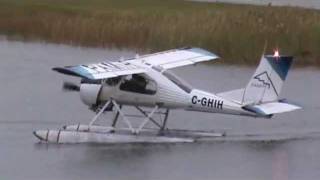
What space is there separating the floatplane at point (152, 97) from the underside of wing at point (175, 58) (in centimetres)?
20

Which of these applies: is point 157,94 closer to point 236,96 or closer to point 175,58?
point 236,96

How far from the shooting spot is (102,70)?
2122cm

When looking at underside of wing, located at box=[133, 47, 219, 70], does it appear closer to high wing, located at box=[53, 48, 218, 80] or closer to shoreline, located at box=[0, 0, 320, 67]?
high wing, located at box=[53, 48, 218, 80]

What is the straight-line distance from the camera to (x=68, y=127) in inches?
871

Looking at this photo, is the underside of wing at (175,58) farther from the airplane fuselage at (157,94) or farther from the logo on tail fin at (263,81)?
the logo on tail fin at (263,81)

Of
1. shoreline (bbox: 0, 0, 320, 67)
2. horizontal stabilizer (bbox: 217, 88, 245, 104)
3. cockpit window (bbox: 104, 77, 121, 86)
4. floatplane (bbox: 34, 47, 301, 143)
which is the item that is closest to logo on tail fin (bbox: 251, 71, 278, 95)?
floatplane (bbox: 34, 47, 301, 143)

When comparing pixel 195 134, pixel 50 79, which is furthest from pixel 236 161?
pixel 50 79

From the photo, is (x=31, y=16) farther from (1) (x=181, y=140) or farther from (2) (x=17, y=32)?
(1) (x=181, y=140)

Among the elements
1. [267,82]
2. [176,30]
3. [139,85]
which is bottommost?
[176,30]

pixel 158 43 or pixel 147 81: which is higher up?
pixel 147 81

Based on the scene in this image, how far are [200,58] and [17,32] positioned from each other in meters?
19.4

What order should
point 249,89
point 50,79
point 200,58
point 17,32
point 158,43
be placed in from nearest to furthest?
point 249,89 < point 200,58 < point 50,79 < point 158,43 < point 17,32

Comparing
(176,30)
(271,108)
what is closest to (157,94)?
(271,108)

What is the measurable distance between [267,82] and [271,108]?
0.63 m
